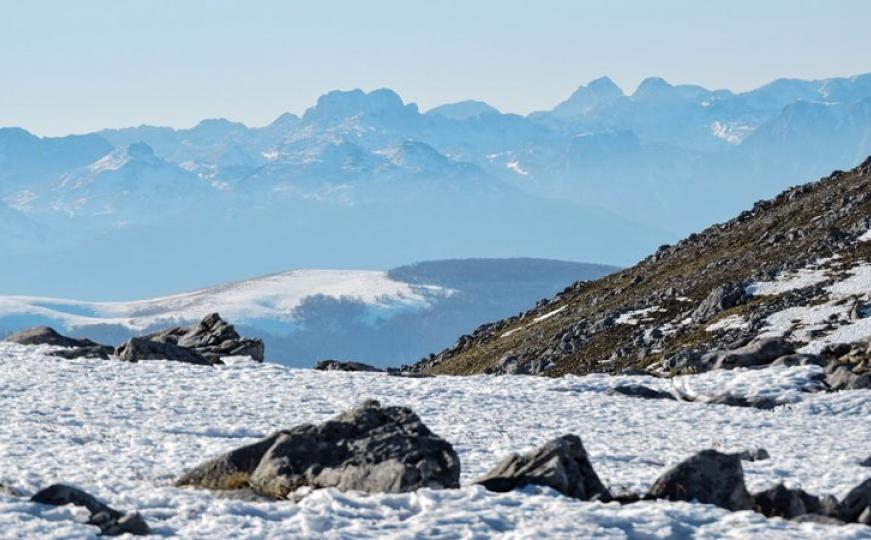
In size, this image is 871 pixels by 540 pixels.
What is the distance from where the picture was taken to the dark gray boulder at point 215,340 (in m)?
50.8

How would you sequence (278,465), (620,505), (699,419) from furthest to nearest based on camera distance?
(699,419)
(278,465)
(620,505)

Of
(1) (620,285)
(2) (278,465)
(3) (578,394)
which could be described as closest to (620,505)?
(2) (278,465)

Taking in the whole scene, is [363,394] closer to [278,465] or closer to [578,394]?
[578,394]

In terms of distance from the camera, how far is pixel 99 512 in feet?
63.8

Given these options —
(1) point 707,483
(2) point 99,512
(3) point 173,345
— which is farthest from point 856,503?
(3) point 173,345

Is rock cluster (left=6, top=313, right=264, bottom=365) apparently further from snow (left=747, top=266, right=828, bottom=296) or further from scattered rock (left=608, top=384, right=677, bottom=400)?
snow (left=747, top=266, right=828, bottom=296)

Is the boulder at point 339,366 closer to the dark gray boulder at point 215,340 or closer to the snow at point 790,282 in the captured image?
the dark gray boulder at point 215,340

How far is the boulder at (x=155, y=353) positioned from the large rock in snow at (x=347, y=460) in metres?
21.9

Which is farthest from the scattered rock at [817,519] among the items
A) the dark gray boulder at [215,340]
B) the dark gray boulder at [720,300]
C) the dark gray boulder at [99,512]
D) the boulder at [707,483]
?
the dark gray boulder at [720,300]

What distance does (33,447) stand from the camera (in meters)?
26.5

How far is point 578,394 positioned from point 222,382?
10.4 m

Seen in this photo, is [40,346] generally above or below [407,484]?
above

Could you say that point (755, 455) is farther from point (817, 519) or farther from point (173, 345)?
point (173, 345)

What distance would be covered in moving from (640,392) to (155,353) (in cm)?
1689
